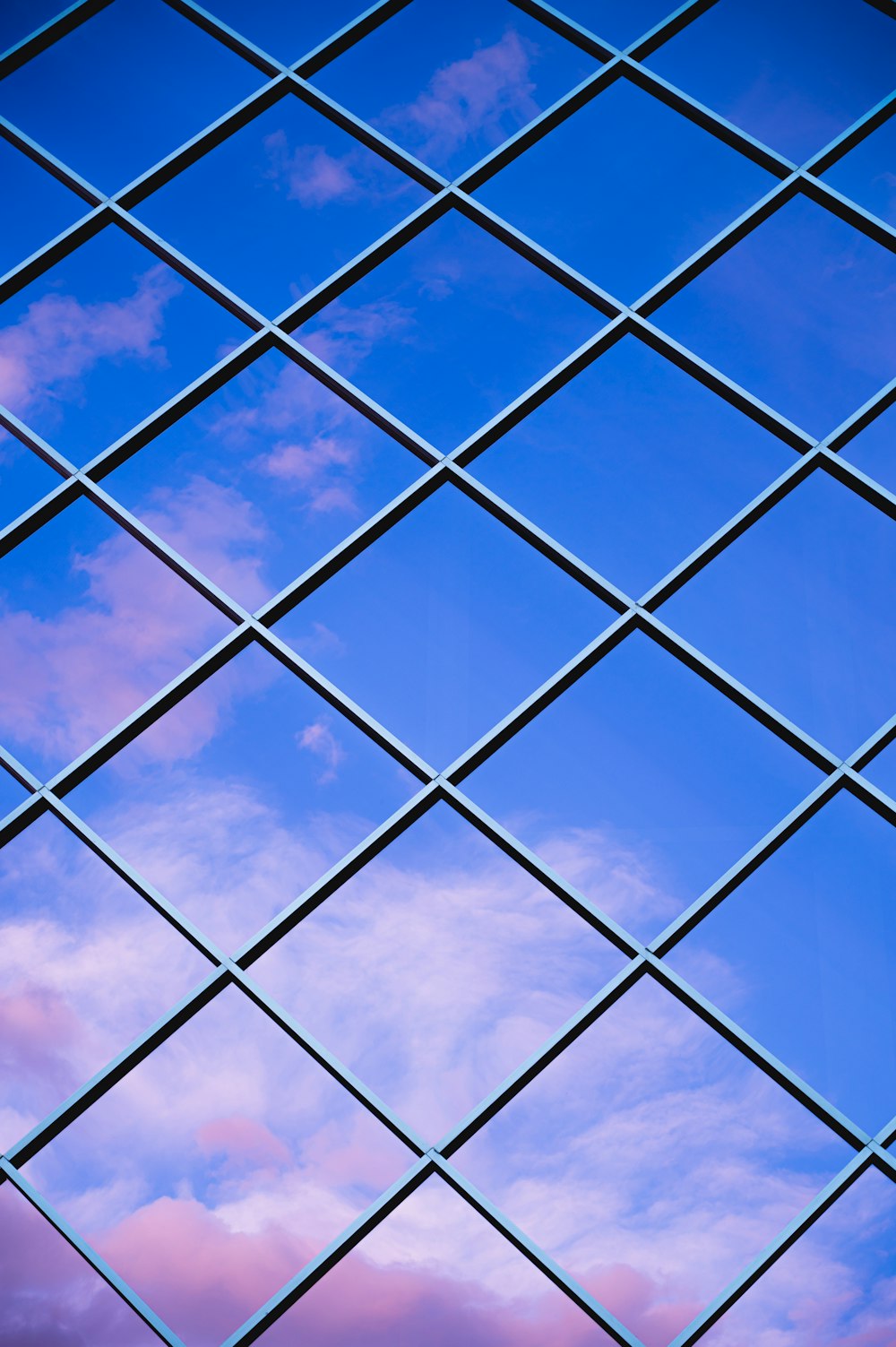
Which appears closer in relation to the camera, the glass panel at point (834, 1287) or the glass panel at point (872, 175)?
the glass panel at point (834, 1287)

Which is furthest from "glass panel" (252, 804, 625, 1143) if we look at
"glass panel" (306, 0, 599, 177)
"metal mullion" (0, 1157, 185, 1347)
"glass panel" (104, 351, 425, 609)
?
"glass panel" (306, 0, 599, 177)

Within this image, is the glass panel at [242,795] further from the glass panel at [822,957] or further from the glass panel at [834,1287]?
the glass panel at [834,1287]

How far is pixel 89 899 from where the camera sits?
1071cm

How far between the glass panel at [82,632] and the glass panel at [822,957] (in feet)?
14.5

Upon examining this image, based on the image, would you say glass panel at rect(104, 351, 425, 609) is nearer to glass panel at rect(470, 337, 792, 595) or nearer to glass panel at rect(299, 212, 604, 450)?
glass panel at rect(299, 212, 604, 450)

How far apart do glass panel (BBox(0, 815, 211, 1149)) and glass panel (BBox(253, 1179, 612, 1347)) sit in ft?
6.89

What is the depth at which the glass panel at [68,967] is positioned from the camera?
10141 millimetres

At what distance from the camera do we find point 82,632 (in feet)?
38.5

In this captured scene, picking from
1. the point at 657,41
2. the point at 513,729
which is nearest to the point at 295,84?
the point at 657,41

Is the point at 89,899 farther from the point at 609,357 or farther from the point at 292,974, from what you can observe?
the point at 609,357

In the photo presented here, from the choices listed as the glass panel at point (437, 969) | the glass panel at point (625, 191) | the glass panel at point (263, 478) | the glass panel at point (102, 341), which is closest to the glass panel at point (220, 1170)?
the glass panel at point (437, 969)

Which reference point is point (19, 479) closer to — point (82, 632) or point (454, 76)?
point (82, 632)

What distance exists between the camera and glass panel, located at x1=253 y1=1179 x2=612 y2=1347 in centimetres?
948

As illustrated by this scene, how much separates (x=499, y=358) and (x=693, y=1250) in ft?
23.2
